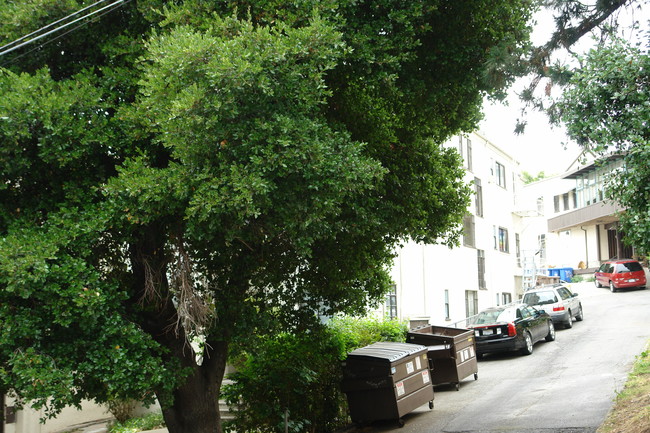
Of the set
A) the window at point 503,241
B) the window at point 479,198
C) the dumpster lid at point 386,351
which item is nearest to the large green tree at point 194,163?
the dumpster lid at point 386,351

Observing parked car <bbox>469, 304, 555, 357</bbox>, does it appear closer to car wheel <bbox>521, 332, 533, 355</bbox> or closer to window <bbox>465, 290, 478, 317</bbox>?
car wheel <bbox>521, 332, 533, 355</bbox>

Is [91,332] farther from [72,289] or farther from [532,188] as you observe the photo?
[532,188]

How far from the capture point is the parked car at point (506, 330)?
20328 mm

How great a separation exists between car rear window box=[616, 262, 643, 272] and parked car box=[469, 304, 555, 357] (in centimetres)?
1865

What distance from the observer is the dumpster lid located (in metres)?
13.1

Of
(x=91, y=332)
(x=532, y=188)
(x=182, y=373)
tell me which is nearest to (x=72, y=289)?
(x=91, y=332)

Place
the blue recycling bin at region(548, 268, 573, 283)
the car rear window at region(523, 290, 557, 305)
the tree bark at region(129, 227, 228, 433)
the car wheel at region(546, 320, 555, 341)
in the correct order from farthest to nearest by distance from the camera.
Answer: the blue recycling bin at region(548, 268, 573, 283) → the car rear window at region(523, 290, 557, 305) → the car wheel at region(546, 320, 555, 341) → the tree bark at region(129, 227, 228, 433)

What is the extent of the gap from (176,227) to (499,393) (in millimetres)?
9311

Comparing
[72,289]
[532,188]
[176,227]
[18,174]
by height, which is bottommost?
[72,289]

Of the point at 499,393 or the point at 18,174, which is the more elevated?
the point at 18,174

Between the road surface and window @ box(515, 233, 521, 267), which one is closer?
the road surface

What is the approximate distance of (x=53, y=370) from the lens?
7.66m

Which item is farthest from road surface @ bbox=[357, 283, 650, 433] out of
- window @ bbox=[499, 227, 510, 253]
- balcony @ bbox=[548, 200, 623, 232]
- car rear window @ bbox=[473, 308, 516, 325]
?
balcony @ bbox=[548, 200, 623, 232]

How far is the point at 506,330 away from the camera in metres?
20.3
